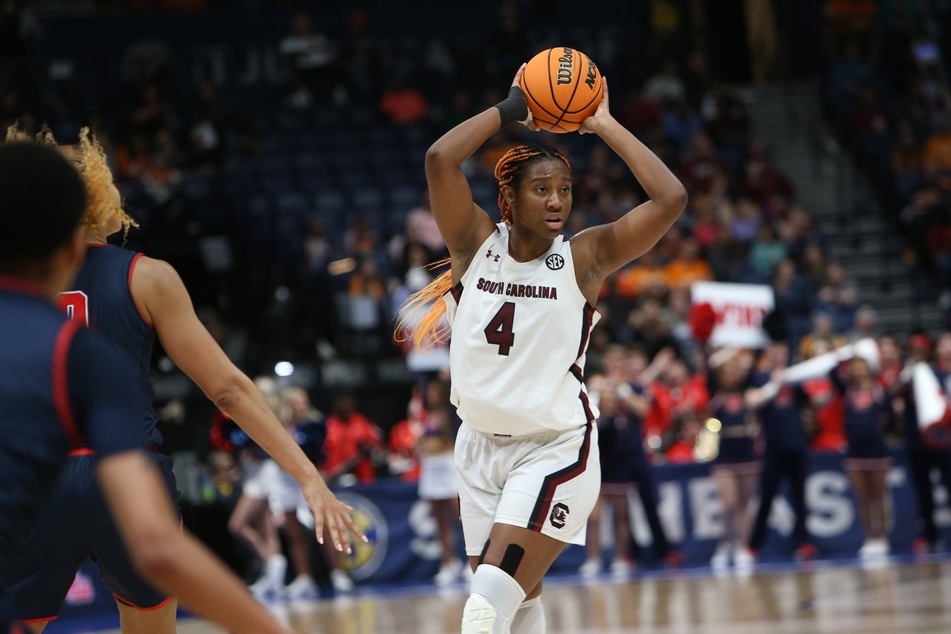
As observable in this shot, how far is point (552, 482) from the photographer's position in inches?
182

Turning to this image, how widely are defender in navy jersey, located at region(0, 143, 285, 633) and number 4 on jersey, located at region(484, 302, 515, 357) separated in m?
2.37

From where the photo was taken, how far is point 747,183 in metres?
17.7

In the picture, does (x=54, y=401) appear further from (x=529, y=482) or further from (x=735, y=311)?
(x=735, y=311)

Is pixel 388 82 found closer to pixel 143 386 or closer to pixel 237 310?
pixel 237 310

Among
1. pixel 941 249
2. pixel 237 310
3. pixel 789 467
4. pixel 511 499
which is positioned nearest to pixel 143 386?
pixel 511 499

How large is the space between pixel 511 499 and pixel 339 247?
10.8 meters

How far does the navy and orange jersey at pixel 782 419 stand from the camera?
39.5 ft

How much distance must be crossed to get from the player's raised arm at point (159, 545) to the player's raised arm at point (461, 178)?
2480 millimetres

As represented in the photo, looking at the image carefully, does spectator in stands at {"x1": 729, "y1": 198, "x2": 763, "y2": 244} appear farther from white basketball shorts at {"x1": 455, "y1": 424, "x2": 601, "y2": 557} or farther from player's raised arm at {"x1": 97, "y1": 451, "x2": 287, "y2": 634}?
player's raised arm at {"x1": 97, "y1": 451, "x2": 287, "y2": 634}

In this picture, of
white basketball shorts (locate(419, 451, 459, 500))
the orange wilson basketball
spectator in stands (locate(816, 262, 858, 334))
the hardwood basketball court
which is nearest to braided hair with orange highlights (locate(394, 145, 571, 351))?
the orange wilson basketball

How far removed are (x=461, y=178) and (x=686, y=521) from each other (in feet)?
27.8

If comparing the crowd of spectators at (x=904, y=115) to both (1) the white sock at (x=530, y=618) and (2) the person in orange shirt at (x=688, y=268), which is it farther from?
(1) the white sock at (x=530, y=618)

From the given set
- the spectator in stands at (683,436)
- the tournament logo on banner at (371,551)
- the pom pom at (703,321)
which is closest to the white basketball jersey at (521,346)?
the tournament logo on banner at (371,551)

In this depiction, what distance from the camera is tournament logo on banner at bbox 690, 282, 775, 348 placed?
13.5 meters
